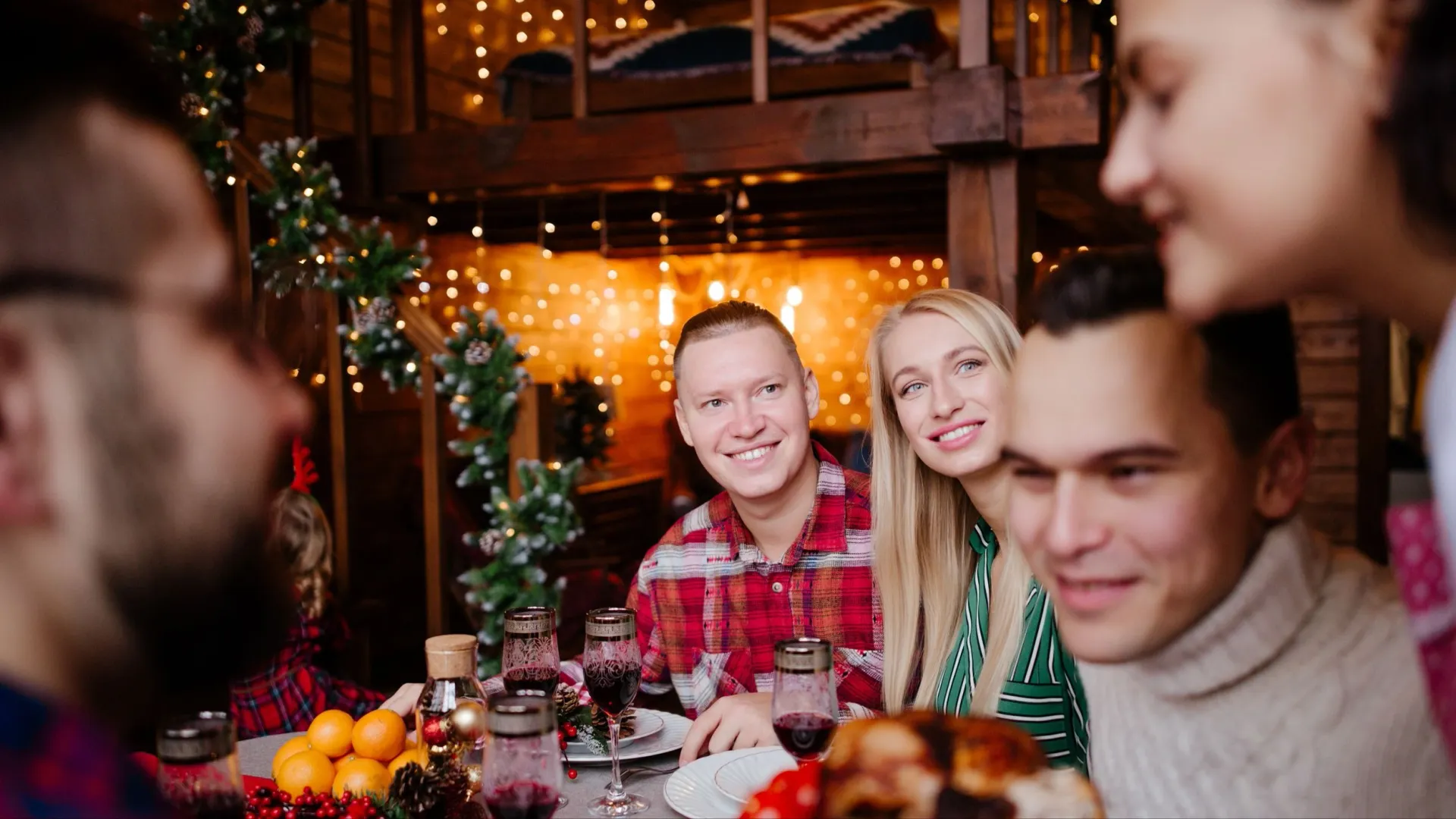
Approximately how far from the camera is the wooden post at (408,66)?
13.5 feet

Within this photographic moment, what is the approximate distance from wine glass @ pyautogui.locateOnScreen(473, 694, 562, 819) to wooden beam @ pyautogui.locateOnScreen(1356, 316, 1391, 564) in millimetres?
5153

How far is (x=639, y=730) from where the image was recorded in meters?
1.65

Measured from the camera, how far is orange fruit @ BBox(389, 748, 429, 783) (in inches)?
52.9

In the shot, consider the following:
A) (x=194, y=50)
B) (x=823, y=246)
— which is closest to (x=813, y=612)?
(x=194, y=50)

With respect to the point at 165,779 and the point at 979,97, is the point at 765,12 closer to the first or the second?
the point at 979,97

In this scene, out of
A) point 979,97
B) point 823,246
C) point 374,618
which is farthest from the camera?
point 823,246

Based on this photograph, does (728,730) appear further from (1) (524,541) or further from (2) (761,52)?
(2) (761,52)

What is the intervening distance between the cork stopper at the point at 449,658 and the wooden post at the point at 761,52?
2.53 meters

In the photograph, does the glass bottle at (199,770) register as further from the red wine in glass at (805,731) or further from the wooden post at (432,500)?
the wooden post at (432,500)

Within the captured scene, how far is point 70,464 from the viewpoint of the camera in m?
0.57

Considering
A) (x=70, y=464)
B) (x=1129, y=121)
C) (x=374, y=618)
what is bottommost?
(x=374, y=618)

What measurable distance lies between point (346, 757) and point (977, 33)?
273 centimetres

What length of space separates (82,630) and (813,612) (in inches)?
64.6

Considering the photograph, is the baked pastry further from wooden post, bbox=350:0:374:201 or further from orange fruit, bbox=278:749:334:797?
wooden post, bbox=350:0:374:201
